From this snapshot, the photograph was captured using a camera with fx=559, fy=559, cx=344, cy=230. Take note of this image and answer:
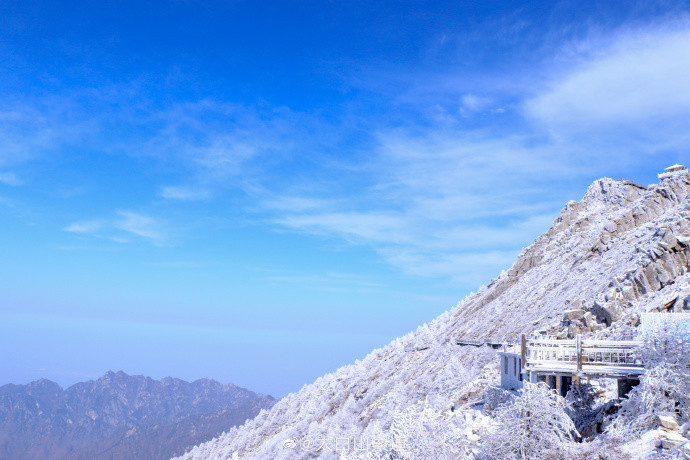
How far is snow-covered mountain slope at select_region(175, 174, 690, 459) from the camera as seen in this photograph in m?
28.7

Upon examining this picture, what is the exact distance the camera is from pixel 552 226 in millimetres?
58125

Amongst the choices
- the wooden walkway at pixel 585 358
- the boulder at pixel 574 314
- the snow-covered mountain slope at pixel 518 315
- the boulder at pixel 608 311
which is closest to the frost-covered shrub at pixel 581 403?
the wooden walkway at pixel 585 358

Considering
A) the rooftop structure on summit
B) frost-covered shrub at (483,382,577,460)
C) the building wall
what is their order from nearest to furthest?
frost-covered shrub at (483,382,577,460) < the building wall < the rooftop structure on summit

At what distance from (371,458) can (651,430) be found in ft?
24.8

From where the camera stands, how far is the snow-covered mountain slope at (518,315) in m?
28.7

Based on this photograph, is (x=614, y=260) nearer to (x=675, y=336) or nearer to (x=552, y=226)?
(x=552, y=226)

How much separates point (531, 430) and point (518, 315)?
92.4 ft

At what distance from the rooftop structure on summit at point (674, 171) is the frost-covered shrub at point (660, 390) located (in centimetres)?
4103

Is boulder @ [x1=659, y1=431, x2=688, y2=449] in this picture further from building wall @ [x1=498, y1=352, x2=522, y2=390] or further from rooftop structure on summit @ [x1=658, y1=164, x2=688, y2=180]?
rooftop structure on summit @ [x1=658, y1=164, x2=688, y2=180]

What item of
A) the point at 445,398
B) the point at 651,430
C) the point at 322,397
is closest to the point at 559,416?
the point at 651,430

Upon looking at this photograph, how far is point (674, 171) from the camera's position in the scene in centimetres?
4994

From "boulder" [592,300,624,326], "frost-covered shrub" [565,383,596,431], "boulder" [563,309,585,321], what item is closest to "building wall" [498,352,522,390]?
"frost-covered shrub" [565,383,596,431]

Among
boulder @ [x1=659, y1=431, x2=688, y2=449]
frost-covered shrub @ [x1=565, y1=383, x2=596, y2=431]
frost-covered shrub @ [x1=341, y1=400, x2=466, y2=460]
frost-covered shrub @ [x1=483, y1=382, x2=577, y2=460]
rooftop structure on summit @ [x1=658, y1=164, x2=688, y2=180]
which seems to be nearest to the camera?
boulder @ [x1=659, y1=431, x2=688, y2=449]

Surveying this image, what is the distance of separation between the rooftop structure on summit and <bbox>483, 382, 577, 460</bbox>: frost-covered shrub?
141 feet
